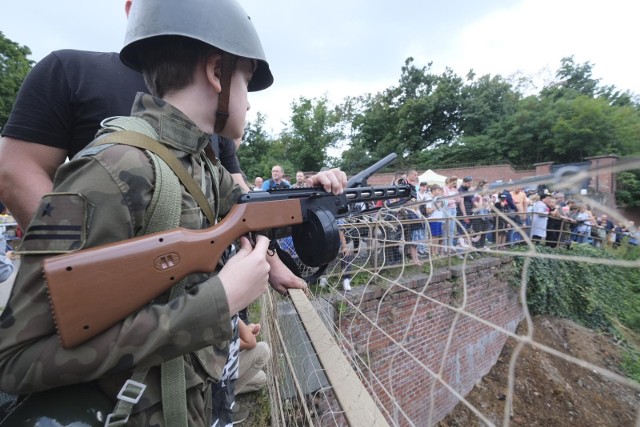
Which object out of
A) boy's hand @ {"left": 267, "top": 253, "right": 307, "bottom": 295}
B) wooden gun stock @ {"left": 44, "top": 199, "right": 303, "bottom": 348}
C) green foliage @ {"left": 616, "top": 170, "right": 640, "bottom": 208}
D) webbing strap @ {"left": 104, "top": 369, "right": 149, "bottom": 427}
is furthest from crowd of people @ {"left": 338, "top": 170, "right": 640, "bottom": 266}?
green foliage @ {"left": 616, "top": 170, "right": 640, "bottom": 208}

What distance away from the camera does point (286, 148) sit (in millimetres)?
31328

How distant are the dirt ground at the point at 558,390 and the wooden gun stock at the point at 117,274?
8344 mm

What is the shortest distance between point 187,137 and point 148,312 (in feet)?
1.77

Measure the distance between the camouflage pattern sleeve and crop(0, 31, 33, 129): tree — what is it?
22.4 meters

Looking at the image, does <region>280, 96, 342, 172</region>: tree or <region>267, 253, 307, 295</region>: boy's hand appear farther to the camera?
<region>280, 96, 342, 172</region>: tree

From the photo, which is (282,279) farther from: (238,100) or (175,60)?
(175,60)

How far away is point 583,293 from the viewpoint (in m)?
9.10

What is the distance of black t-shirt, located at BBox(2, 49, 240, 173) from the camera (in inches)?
52.1

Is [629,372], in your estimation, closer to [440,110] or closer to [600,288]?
[600,288]

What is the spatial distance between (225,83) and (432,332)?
668cm

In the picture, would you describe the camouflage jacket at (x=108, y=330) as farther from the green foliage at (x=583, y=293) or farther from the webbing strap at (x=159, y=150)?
the green foliage at (x=583, y=293)

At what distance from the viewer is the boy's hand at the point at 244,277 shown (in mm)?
861

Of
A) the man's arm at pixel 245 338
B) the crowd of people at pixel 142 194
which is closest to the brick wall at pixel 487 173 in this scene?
the man's arm at pixel 245 338

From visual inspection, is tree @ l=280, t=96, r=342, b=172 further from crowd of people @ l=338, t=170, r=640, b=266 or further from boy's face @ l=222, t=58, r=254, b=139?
boy's face @ l=222, t=58, r=254, b=139
